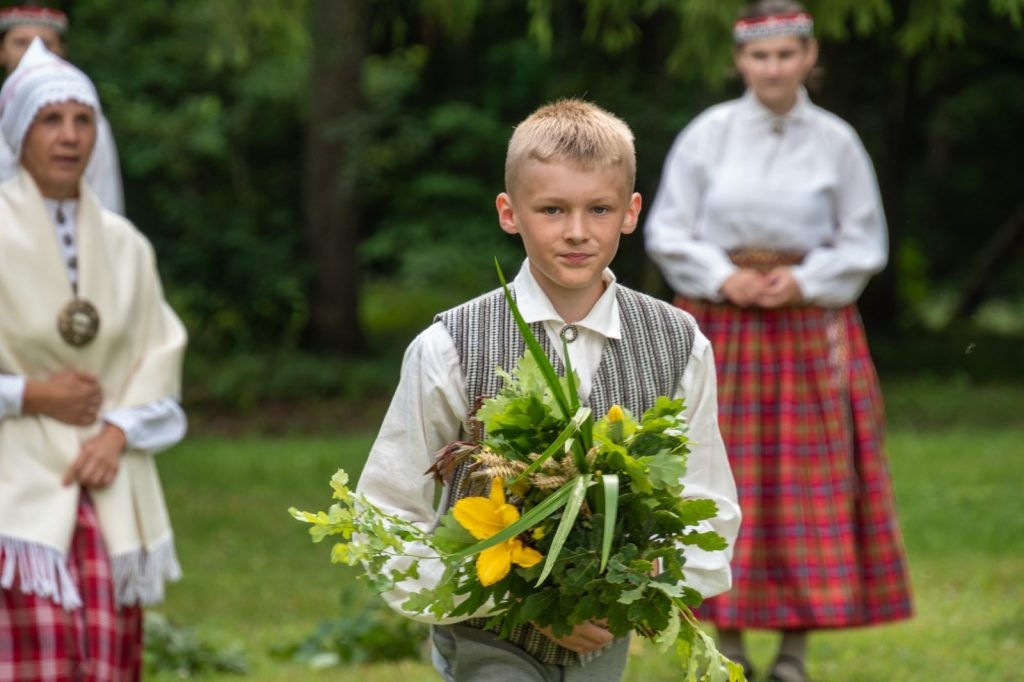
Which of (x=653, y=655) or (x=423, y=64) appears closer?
(x=653, y=655)

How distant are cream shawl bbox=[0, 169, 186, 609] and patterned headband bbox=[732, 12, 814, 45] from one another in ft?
7.52

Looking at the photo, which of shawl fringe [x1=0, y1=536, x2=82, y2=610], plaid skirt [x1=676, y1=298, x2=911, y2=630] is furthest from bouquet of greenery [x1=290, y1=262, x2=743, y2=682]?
plaid skirt [x1=676, y1=298, x2=911, y2=630]

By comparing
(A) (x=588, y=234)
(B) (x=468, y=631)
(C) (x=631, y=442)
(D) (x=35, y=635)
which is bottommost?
(D) (x=35, y=635)

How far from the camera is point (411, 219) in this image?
15891 mm

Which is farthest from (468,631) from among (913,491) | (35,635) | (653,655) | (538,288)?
(913,491)

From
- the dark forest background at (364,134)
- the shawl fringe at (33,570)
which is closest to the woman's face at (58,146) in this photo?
the shawl fringe at (33,570)

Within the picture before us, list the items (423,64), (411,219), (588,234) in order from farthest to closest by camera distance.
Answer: (423,64) → (411,219) → (588,234)

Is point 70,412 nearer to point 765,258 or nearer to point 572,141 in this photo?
point 572,141

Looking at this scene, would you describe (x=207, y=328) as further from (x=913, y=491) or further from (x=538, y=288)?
(x=538, y=288)

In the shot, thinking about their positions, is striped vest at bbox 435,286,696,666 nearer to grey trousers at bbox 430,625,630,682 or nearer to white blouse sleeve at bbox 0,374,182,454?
grey trousers at bbox 430,625,630,682

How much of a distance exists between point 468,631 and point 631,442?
0.68 m

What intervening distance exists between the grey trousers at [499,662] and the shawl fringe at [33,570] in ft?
5.11

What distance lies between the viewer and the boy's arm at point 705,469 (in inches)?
140

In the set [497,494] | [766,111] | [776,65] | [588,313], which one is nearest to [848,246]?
[766,111]
